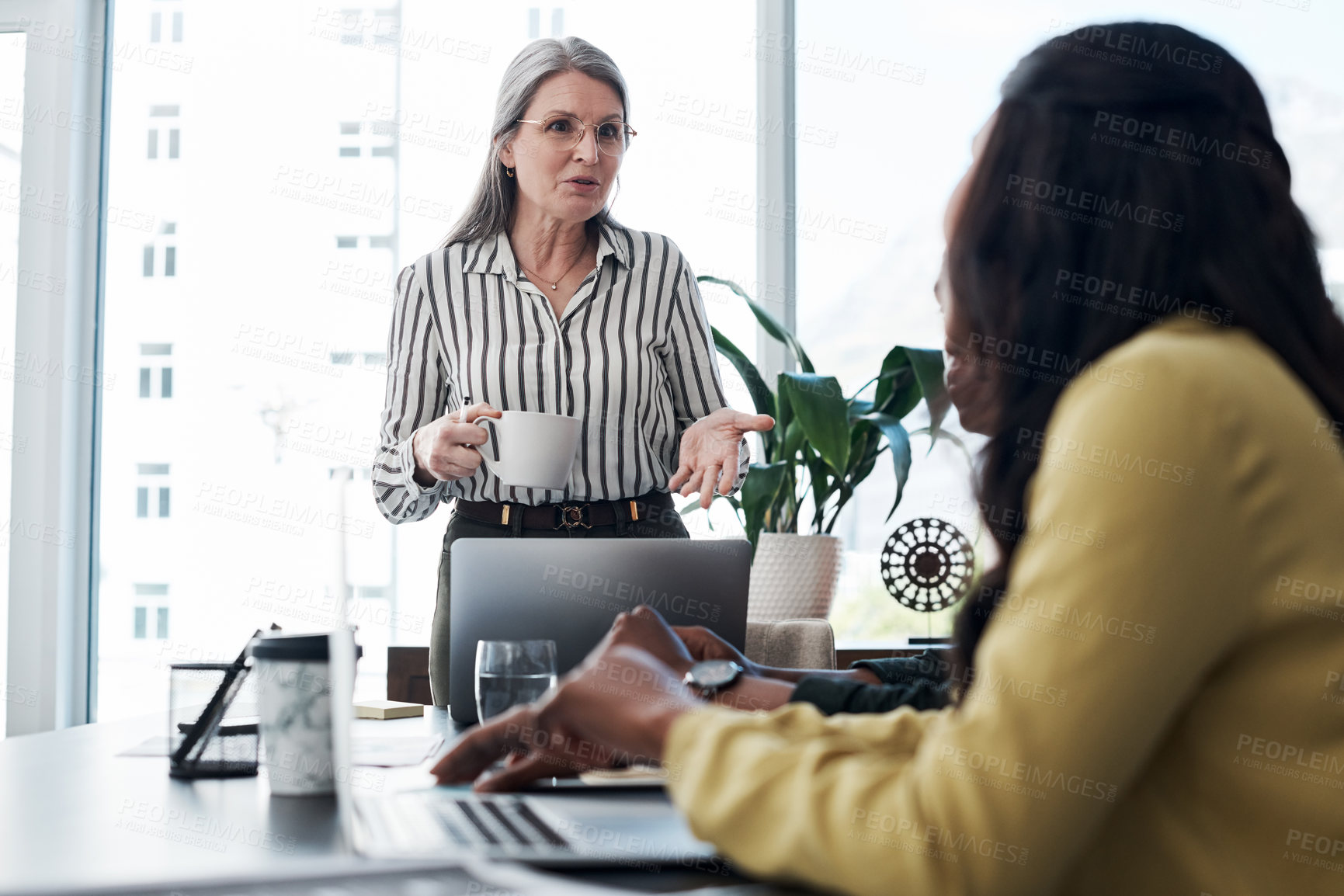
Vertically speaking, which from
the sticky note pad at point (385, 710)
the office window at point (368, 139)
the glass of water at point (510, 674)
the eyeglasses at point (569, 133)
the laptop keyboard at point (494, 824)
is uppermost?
the office window at point (368, 139)

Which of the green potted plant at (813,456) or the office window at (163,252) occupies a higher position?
the office window at (163,252)

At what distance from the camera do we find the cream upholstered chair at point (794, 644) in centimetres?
160

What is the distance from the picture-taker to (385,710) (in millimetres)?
1372

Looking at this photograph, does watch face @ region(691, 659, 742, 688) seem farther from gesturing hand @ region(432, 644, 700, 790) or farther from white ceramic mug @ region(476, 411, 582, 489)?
white ceramic mug @ region(476, 411, 582, 489)

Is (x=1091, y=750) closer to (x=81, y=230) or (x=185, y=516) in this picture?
(x=185, y=516)

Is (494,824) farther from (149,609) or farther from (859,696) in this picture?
(149,609)

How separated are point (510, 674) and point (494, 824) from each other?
11.4 inches

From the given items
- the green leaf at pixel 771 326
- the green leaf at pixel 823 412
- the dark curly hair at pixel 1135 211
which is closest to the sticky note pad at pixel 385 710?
the dark curly hair at pixel 1135 211

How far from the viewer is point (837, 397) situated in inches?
93.6

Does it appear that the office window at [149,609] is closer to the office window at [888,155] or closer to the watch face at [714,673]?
the office window at [888,155]

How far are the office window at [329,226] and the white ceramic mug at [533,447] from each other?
167 cm

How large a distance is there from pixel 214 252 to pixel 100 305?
1.35 feet

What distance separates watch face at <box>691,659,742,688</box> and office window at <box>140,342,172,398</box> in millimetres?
2639

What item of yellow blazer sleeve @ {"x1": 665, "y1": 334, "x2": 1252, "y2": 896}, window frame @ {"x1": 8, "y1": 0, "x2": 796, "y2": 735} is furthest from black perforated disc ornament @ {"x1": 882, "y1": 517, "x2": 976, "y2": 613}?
yellow blazer sleeve @ {"x1": 665, "y1": 334, "x2": 1252, "y2": 896}
